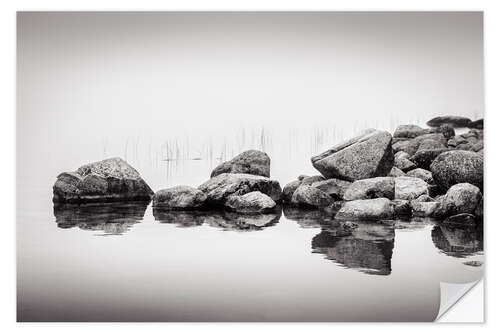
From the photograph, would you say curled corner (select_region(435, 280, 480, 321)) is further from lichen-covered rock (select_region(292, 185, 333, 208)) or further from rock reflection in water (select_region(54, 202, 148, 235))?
rock reflection in water (select_region(54, 202, 148, 235))

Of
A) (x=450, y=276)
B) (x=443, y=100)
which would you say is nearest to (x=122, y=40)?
(x=443, y=100)

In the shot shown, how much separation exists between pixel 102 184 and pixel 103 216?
453 millimetres

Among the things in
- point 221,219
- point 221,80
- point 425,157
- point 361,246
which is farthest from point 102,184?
point 425,157

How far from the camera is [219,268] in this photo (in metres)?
6.33

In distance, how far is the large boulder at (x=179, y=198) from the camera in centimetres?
808

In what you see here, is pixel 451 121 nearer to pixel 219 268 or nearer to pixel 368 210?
pixel 368 210

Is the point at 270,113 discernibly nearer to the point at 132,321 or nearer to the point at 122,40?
the point at 122,40

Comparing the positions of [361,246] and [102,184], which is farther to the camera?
[102,184]

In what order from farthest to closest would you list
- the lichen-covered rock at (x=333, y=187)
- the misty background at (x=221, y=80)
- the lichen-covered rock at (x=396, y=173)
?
1. the lichen-covered rock at (x=396, y=173)
2. the lichen-covered rock at (x=333, y=187)
3. the misty background at (x=221, y=80)

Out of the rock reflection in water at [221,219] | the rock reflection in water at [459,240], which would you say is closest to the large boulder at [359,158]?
the rock reflection in water at [221,219]

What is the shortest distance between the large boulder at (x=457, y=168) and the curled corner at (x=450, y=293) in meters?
1.30

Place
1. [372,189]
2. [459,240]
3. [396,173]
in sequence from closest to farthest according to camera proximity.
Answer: [459,240] < [372,189] < [396,173]
